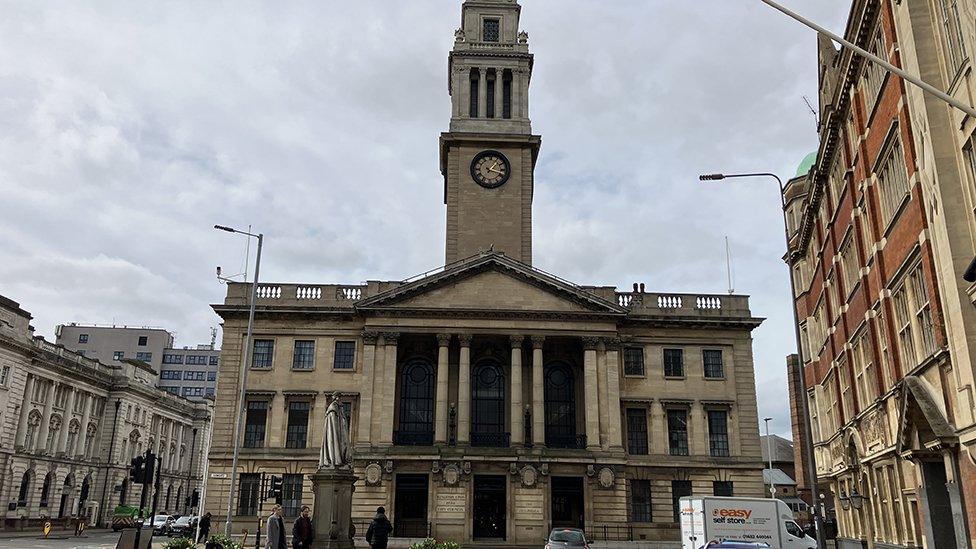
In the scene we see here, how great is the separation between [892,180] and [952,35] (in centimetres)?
563

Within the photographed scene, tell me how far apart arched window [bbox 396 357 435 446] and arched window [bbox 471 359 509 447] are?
2.71 metres

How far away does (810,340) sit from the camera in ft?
146

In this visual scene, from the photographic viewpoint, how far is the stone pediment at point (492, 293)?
157ft

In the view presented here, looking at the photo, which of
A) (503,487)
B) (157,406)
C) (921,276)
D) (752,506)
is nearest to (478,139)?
(503,487)

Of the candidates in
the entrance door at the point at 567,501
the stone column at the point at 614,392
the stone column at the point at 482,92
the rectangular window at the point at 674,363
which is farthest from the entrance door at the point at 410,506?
the stone column at the point at 482,92

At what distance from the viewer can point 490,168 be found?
5681cm

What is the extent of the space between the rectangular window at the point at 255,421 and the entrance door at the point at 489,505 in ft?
44.7

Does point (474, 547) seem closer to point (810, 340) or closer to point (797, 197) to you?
point (810, 340)

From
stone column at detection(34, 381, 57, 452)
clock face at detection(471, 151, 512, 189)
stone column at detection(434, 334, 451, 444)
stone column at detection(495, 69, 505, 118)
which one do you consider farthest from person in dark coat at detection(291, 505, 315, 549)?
stone column at detection(34, 381, 57, 452)

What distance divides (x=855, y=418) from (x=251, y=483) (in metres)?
33.7

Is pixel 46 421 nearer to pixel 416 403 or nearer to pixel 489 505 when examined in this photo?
pixel 416 403

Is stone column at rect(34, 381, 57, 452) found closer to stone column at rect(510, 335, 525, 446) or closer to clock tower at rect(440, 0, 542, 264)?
clock tower at rect(440, 0, 542, 264)

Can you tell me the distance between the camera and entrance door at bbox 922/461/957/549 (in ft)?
66.7

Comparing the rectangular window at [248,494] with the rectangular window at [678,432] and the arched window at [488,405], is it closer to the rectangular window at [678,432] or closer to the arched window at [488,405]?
the arched window at [488,405]
